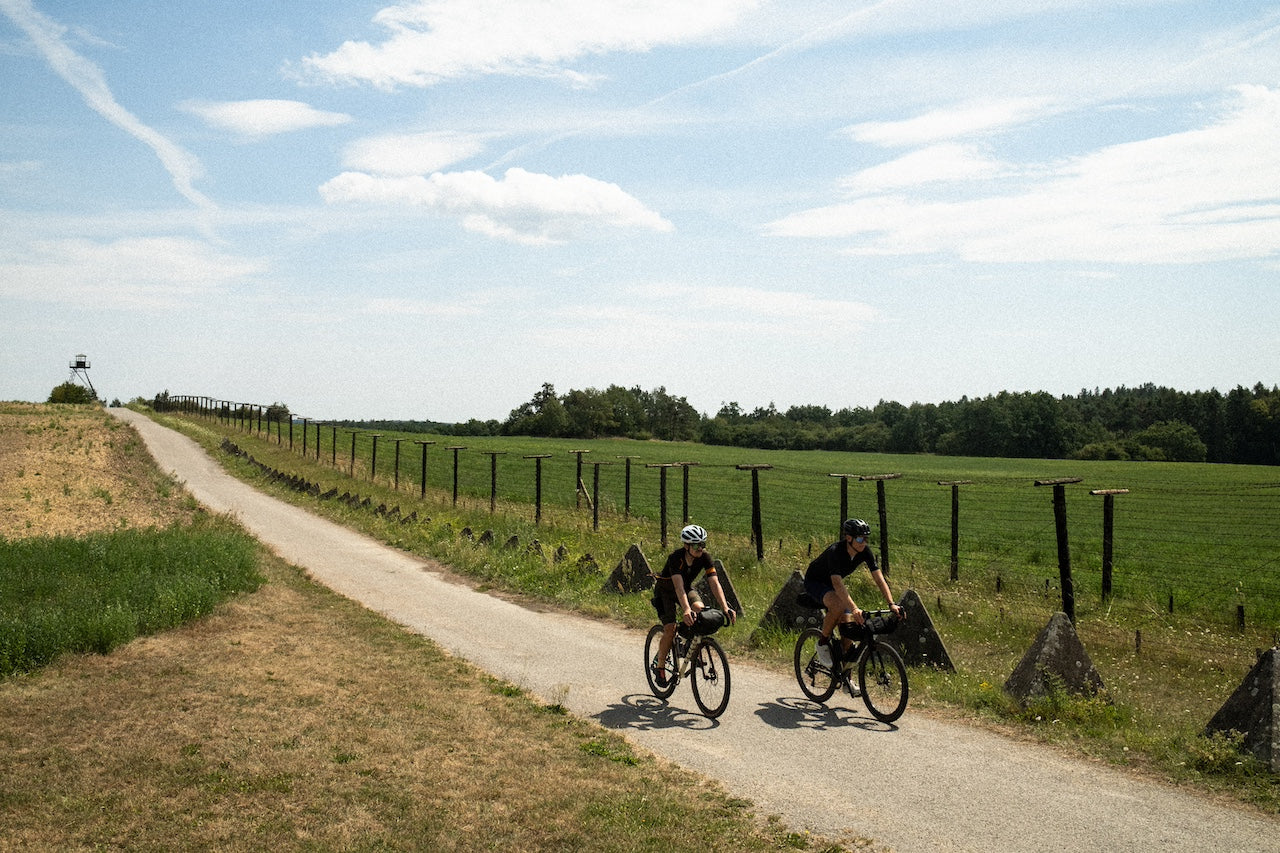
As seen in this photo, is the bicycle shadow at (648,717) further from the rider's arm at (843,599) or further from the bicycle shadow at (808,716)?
the rider's arm at (843,599)

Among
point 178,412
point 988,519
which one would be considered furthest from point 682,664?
point 178,412

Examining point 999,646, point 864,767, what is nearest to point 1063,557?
point 999,646

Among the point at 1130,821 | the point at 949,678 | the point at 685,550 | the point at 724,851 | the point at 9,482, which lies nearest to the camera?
the point at 724,851

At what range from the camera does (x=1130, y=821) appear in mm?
6402

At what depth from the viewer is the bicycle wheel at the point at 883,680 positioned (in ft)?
28.9

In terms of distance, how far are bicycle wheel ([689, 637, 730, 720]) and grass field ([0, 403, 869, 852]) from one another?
1.26 metres

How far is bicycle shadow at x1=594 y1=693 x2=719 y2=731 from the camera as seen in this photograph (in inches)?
348

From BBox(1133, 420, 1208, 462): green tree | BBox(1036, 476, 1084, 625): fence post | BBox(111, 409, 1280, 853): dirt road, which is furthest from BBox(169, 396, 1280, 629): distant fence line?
BBox(1133, 420, 1208, 462): green tree

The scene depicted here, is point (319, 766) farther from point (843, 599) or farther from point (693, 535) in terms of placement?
Result: point (843, 599)

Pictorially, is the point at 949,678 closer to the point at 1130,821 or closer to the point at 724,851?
the point at 1130,821

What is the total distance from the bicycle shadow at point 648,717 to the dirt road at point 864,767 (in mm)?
22

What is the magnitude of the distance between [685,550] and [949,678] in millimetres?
3596

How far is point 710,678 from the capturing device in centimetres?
920

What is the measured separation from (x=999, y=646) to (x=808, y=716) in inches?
185
